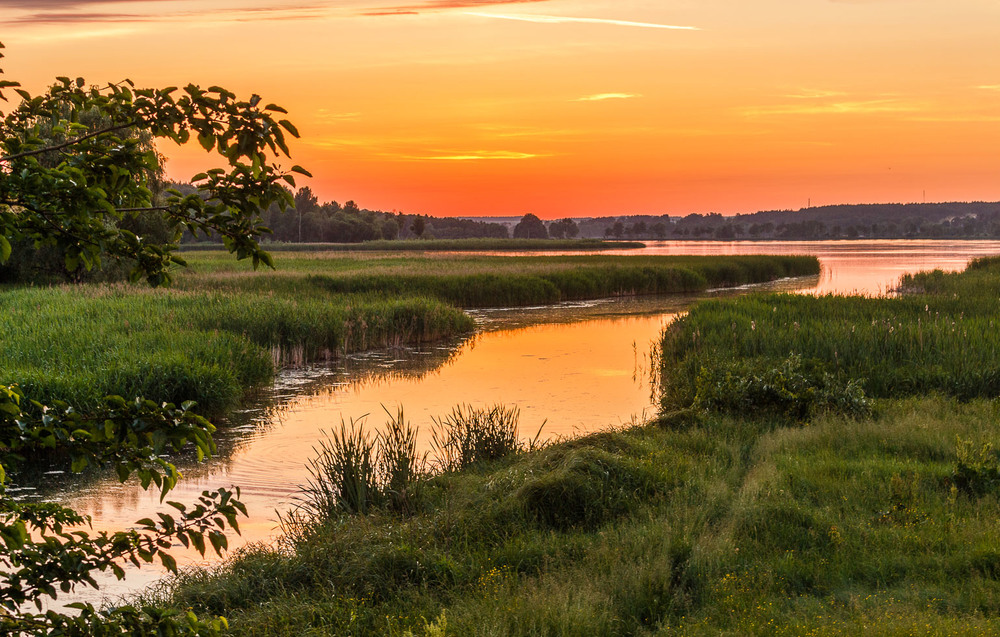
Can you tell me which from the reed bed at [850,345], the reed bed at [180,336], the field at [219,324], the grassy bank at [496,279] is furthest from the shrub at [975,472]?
the grassy bank at [496,279]

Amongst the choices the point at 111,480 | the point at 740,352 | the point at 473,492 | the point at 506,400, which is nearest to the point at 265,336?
the point at 506,400

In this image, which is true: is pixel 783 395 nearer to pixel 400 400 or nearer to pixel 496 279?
pixel 400 400

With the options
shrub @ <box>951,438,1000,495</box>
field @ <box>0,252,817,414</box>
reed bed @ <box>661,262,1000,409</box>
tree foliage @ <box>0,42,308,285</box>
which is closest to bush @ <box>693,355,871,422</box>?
reed bed @ <box>661,262,1000,409</box>

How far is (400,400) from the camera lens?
58.2 ft

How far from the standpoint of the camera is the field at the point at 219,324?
15469mm

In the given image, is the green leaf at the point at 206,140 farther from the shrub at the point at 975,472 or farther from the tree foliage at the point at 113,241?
the shrub at the point at 975,472

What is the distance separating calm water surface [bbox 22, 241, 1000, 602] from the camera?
11.1 m

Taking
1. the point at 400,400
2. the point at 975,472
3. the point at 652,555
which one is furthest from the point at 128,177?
the point at 400,400

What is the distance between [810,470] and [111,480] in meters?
9.59

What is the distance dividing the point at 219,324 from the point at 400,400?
23.9 ft

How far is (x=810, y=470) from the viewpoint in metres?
9.22

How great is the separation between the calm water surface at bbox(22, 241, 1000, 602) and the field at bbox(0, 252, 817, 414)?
1.05m

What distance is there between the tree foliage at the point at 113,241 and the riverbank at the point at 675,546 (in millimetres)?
2879

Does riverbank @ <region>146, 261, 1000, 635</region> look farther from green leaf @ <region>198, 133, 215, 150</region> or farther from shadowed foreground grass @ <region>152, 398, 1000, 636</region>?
green leaf @ <region>198, 133, 215, 150</region>
